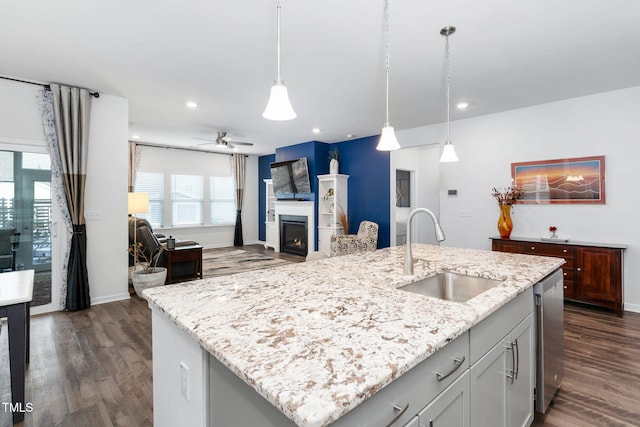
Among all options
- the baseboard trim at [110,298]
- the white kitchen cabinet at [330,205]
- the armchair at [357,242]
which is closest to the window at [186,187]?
the white kitchen cabinet at [330,205]

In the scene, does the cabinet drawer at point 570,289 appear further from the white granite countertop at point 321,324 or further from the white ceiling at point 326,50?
the white granite countertop at point 321,324

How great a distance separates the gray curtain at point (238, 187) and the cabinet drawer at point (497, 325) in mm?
7837

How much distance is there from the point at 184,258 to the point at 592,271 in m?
5.38

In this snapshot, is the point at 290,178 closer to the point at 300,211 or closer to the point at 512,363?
the point at 300,211

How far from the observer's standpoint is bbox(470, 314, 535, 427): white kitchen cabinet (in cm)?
123

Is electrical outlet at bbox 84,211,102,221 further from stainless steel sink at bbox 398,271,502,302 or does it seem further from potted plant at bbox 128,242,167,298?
stainless steel sink at bbox 398,271,502,302

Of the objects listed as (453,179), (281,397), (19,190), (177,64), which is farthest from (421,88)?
(19,190)

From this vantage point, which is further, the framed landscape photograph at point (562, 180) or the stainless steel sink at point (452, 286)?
the framed landscape photograph at point (562, 180)

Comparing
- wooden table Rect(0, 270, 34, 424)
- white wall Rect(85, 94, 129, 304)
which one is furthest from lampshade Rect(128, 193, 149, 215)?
wooden table Rect(0, 270, 34, 424)

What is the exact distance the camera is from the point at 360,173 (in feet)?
21.8

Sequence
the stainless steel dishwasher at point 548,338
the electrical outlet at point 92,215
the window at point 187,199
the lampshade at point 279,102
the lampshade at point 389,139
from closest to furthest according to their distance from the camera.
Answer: the lampshade at point 279,102, the stainless steel dishwasher at point 548,338, the lampshade at point 389,139, the electrical outlet at point 92,215, the window at point 187,199

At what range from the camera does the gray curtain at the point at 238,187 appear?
345 inches

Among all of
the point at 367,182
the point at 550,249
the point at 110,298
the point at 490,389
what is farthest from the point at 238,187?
the point at 490,389

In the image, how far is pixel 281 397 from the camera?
0.67 meters
